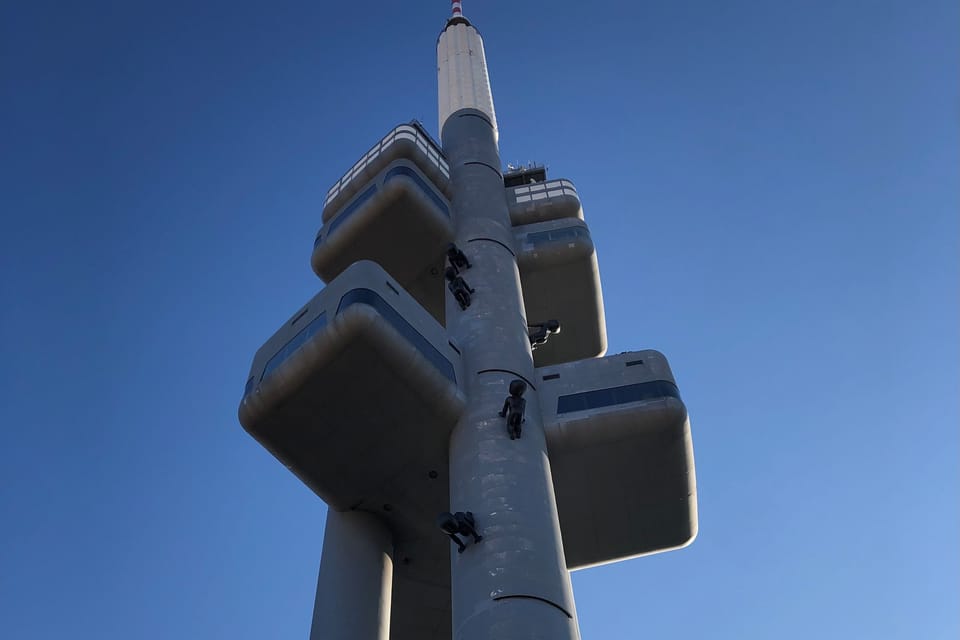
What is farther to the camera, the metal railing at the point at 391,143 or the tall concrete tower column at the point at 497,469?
the metal railing at the point at 391,143

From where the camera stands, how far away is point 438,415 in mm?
20359

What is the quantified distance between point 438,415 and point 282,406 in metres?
3.47

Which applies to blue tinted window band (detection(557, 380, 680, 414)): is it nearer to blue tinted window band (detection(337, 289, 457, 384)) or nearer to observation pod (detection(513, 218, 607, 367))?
blue tinted window band (detection(337, 289, 457, 384))

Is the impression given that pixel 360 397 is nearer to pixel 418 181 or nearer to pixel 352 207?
pixel 352 207

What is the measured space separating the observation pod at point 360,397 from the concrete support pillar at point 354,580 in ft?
1.91

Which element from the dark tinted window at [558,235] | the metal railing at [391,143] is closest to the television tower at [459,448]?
the dark tinted window at [558,235]

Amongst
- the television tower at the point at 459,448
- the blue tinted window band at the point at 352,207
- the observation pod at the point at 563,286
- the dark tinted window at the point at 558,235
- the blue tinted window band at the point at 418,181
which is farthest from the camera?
the dark tinted window at the point at 558,235

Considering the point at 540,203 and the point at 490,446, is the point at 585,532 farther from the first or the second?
the point at 540,203

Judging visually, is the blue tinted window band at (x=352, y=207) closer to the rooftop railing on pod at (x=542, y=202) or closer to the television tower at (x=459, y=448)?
the television tower at (x=459, y=448)

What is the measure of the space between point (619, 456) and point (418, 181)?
37.5 ft

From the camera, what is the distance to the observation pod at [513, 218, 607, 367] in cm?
2888

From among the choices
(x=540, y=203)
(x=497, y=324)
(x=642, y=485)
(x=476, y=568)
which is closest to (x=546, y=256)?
(x=540, y=203)

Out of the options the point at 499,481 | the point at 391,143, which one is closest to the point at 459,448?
the point at 499,481

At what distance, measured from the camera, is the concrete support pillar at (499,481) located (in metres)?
16.5
